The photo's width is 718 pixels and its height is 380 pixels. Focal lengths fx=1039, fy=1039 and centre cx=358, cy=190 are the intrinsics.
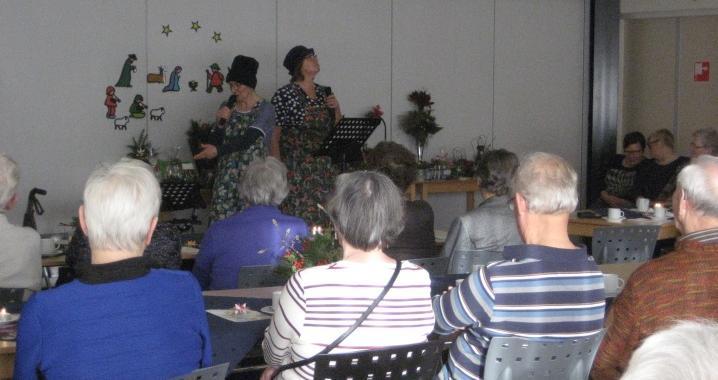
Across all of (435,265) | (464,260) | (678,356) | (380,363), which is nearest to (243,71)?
(464,260)

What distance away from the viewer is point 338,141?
328 inches

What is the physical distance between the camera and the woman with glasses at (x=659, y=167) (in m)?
8.80

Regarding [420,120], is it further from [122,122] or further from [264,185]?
[264,185]

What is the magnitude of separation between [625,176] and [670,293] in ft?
21.3

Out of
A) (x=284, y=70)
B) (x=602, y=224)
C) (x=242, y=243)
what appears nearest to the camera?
(x=242, y=243)

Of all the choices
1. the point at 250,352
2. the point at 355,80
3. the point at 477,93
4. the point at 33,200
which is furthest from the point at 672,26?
the point at 250,352

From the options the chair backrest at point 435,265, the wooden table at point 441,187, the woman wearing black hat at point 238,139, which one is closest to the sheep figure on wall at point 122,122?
the woman wearing black hat at point 238,139

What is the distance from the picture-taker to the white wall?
28.0ft

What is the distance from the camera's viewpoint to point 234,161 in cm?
815

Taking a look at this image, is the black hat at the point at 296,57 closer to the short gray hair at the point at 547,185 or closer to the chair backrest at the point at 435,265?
the chair backrest at the point at 435,265

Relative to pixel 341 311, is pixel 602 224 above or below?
below

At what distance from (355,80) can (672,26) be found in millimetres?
4170

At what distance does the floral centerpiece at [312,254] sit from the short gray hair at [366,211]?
105 cm

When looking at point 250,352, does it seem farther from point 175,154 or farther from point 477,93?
point 477,93
